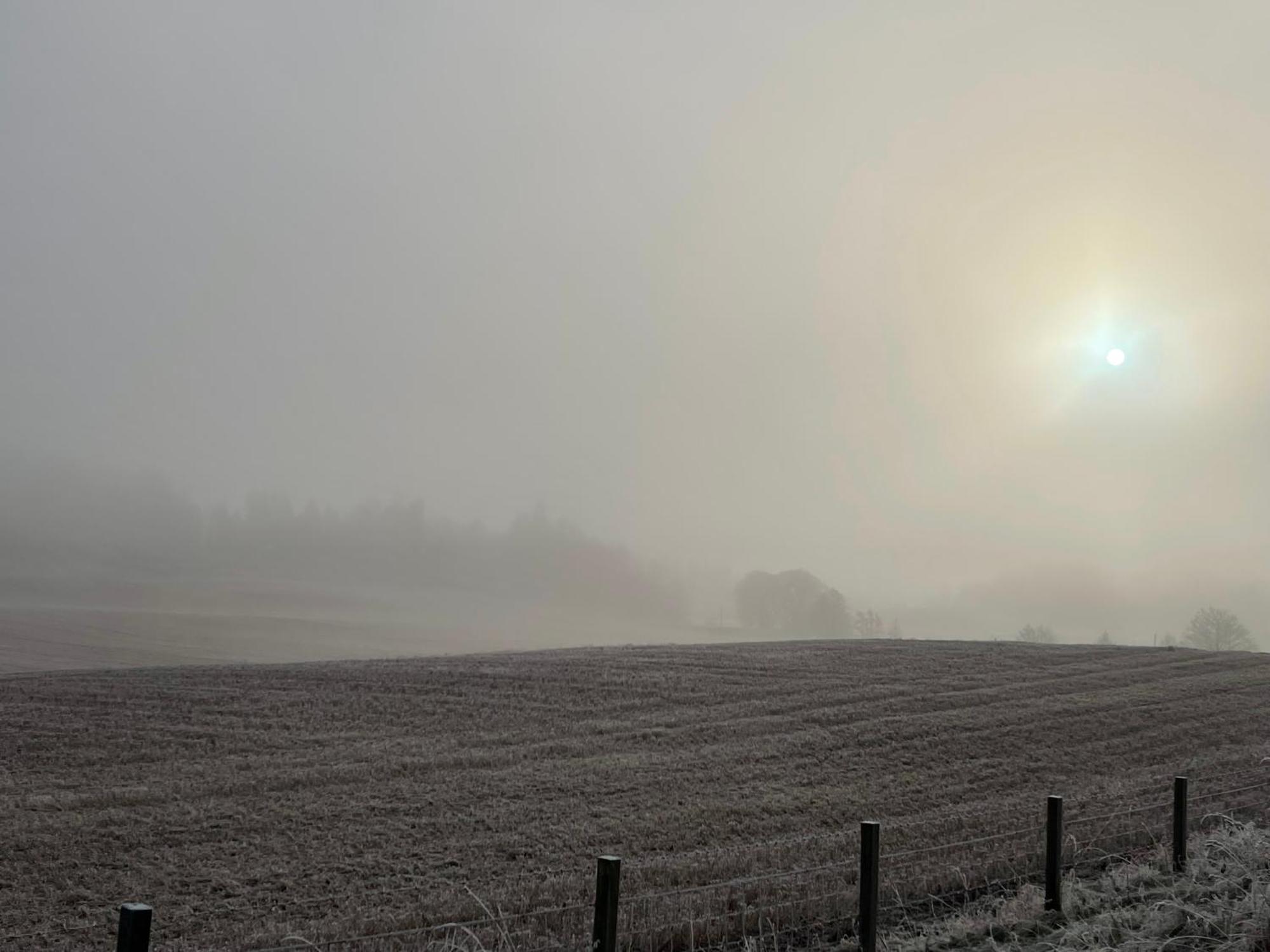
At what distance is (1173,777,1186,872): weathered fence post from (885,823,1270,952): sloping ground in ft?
0.40

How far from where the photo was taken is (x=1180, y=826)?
11688mm

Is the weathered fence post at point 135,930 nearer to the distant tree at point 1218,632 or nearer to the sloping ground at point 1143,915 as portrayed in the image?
the sloping ground at point 1143,915

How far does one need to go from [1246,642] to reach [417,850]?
10811 cm

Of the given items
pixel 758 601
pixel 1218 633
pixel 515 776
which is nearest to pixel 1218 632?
pixel 1218 633

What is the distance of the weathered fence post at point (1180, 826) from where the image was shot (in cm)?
1159

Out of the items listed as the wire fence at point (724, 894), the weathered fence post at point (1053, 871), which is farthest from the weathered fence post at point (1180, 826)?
the weathered fence post at point (1053, 871)

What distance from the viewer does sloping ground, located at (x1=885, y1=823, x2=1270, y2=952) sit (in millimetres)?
8148

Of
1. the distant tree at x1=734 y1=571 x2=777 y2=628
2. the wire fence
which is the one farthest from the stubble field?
the distant tree at x1=734 y1=571 x2=777 y2=628

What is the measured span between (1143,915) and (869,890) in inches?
103

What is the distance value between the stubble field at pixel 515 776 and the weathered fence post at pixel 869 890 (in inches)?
74.4

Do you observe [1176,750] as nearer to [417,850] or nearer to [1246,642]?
[417,850]

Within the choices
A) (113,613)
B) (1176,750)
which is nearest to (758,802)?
(1176,750)

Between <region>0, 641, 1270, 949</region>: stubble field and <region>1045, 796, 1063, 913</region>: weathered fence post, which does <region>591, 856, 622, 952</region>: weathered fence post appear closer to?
<region>0, 641, 1270, 949</region>: stubble field

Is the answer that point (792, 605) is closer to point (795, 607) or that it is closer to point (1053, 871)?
point (795, 607)
